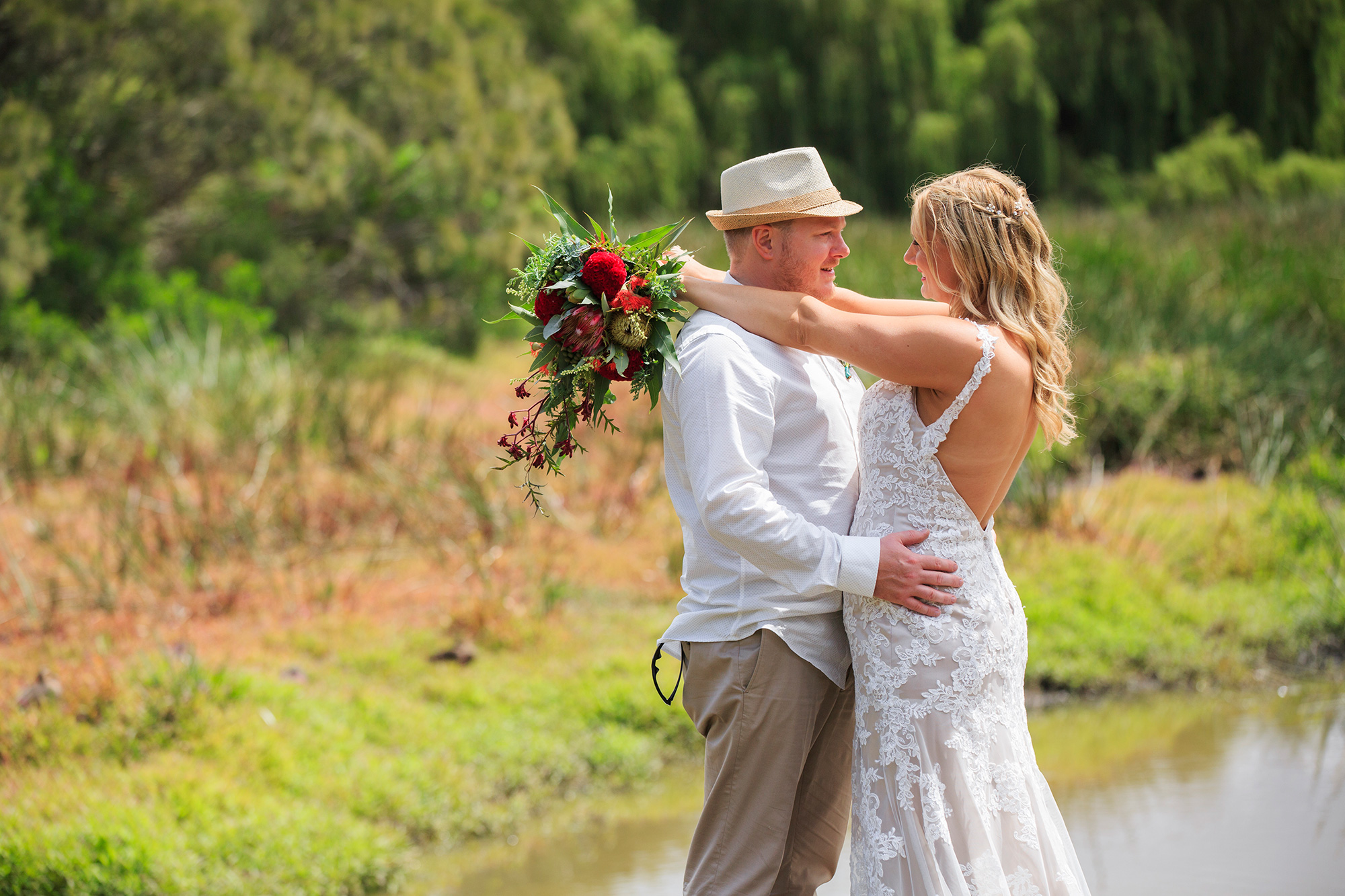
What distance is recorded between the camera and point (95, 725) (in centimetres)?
489

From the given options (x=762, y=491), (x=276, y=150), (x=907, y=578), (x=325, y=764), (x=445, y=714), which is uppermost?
(x=276, y=150)

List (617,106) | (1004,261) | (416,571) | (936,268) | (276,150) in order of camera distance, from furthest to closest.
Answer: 1. (617,106)
2. (276,150)
3. (416,571)
4. (936,268)
5. (1004,261)

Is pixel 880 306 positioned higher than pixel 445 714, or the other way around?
pixel 880 306

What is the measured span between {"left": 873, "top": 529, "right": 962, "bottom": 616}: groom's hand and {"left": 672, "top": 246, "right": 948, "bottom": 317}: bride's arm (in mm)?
674

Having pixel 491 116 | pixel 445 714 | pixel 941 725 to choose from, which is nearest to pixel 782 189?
pixel 941 725

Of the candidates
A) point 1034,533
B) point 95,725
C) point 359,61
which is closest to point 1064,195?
point 359,61

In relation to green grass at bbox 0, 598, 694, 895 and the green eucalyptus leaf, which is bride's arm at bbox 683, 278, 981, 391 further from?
green grass at bbox 0, 598, 694, 895

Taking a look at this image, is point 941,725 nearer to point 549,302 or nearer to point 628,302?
point 628,302

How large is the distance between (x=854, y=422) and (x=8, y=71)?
1109 centimetres

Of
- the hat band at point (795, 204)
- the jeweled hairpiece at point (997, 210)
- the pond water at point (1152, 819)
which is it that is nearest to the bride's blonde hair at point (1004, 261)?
the jeweled hairpiece at point (997, 210)

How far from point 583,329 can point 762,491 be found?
1.88 feet

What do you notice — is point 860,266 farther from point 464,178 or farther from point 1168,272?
point 464,178

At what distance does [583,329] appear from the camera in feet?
9.04

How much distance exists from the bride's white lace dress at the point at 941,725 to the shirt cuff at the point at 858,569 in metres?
0.10
